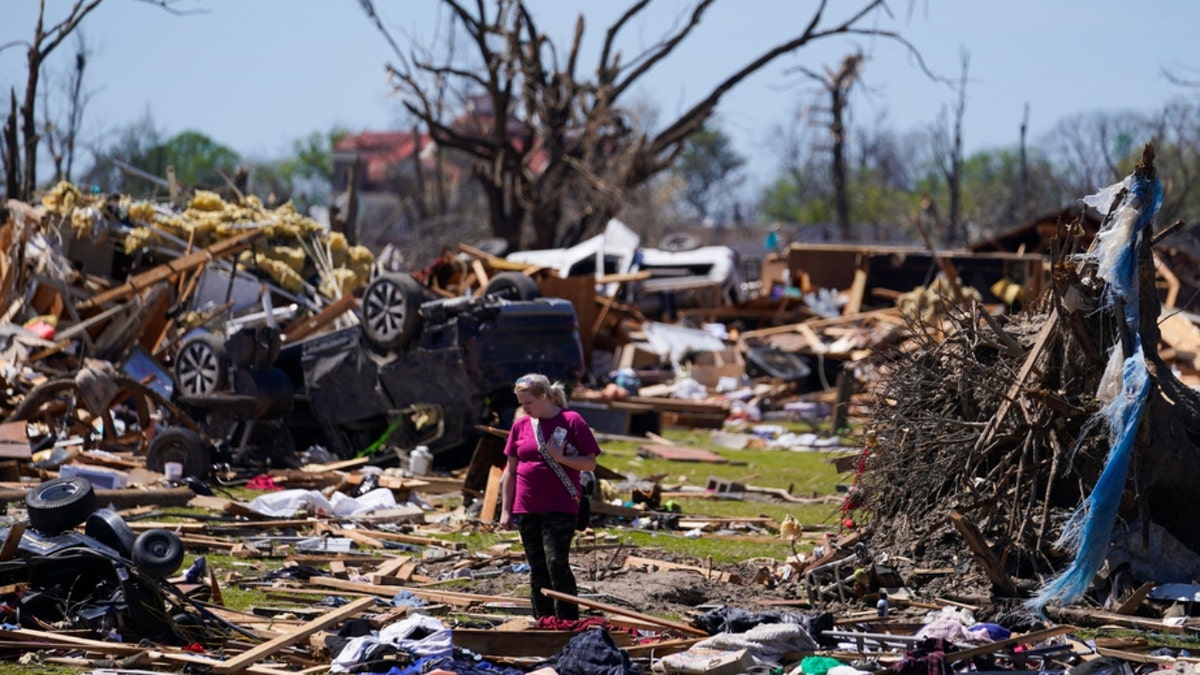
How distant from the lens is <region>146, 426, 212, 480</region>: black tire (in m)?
15.1

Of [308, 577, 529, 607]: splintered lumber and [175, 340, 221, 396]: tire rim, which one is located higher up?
[175, 340, 221, 396]: tire rim

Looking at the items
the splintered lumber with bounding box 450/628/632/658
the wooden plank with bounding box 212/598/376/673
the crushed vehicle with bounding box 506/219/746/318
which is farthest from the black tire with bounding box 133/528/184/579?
the crushed vehicle with bounding box 506/219/746/318

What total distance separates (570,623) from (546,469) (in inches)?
36.2

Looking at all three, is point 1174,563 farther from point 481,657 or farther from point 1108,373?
point 481,657

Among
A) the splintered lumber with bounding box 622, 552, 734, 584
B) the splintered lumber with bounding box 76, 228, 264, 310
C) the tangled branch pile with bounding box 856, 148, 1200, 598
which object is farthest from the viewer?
the splintered lumber with bounding box 76, 228, 264, 310

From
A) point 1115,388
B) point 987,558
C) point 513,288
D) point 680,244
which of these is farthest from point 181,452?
point 680,244

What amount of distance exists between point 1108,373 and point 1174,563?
1.28m

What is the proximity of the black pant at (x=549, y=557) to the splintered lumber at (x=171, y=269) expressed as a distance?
42.1 ft

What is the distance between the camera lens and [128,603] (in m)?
8.09

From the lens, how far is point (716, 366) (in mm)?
28391

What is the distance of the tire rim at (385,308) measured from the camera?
1717 cm

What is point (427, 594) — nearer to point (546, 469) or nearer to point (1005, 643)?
point (546, 469)

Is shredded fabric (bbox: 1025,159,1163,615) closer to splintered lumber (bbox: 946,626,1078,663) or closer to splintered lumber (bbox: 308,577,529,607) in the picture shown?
splintered lumber (bbox: 946,626,1078,663)

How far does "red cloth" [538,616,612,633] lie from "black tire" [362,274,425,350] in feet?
29.1
